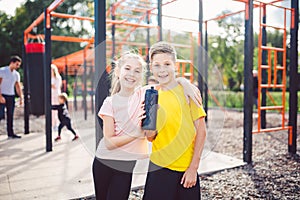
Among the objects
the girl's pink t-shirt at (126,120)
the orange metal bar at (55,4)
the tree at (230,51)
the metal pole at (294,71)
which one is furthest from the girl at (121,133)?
the tree at (230,51)

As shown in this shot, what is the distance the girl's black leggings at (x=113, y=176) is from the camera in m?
1.88

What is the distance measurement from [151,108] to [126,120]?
0.82 ft

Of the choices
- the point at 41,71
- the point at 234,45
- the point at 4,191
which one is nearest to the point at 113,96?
the point at 4,191

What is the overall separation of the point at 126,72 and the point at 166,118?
1.23ft

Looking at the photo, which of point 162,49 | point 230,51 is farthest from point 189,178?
point 230,51

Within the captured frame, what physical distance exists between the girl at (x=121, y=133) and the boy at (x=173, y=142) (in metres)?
0.12

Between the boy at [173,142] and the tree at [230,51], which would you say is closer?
the boy at [173,142]

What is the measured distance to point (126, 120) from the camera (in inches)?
71.8

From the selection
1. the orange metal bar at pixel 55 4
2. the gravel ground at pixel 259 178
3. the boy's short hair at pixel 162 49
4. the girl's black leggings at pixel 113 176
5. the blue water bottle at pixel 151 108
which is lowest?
the gravel ground at pixel 259 178

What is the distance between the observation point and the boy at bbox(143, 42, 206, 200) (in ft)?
5.74

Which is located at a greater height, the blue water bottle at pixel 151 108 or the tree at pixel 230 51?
the tree at pixel 230 51

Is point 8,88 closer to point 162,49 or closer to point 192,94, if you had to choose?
point 162,49

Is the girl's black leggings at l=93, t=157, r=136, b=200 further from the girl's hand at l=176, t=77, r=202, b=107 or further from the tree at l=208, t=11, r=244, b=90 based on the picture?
the tree at l=208, t=11, r=244, b=90

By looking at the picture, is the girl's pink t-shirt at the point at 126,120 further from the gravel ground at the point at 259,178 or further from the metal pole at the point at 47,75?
the metal pole at the point at 47,75
